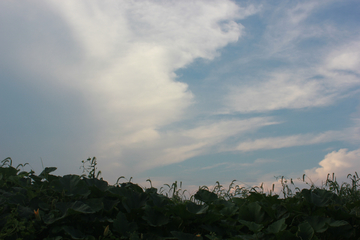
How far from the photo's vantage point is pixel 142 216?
9.12 feet

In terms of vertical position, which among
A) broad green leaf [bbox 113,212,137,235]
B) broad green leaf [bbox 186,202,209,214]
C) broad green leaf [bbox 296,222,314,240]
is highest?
broad green leaf [bbox 186,202,209,214]

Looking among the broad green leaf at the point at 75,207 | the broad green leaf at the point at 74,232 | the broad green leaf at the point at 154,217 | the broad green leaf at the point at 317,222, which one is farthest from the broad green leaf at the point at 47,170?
the broad green leaf at the point at 317,222

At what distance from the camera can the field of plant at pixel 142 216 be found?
260 centimetres

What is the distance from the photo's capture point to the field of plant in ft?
8.54

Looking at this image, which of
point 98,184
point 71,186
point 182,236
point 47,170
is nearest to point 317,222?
point 182,236

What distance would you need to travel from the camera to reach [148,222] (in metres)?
2.69

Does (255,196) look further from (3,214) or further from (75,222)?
(3,214)

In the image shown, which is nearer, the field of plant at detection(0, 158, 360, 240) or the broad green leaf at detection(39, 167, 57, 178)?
the field of plant at detection(0, 158, 360, 240)

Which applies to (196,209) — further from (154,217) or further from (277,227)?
(277,227)

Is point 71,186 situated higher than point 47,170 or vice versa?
point 47,170

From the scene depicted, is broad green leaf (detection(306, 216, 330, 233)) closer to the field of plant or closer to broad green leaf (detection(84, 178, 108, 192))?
the field of plant

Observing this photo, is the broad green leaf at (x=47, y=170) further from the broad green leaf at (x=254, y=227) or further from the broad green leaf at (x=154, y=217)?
the broad green leaf at (x=254, y=227)

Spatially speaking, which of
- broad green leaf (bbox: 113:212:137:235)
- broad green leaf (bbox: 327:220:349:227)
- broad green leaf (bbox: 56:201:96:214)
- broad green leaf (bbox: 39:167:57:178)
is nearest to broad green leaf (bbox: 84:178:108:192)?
broad green leaf (bbox: 56:201:96:214)

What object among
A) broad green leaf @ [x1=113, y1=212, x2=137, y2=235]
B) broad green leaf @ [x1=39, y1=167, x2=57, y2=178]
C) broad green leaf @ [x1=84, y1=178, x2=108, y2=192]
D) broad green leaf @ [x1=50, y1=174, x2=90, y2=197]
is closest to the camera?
broad green leaf @ [x1=113, y1=212, x2=137, y2=235]
